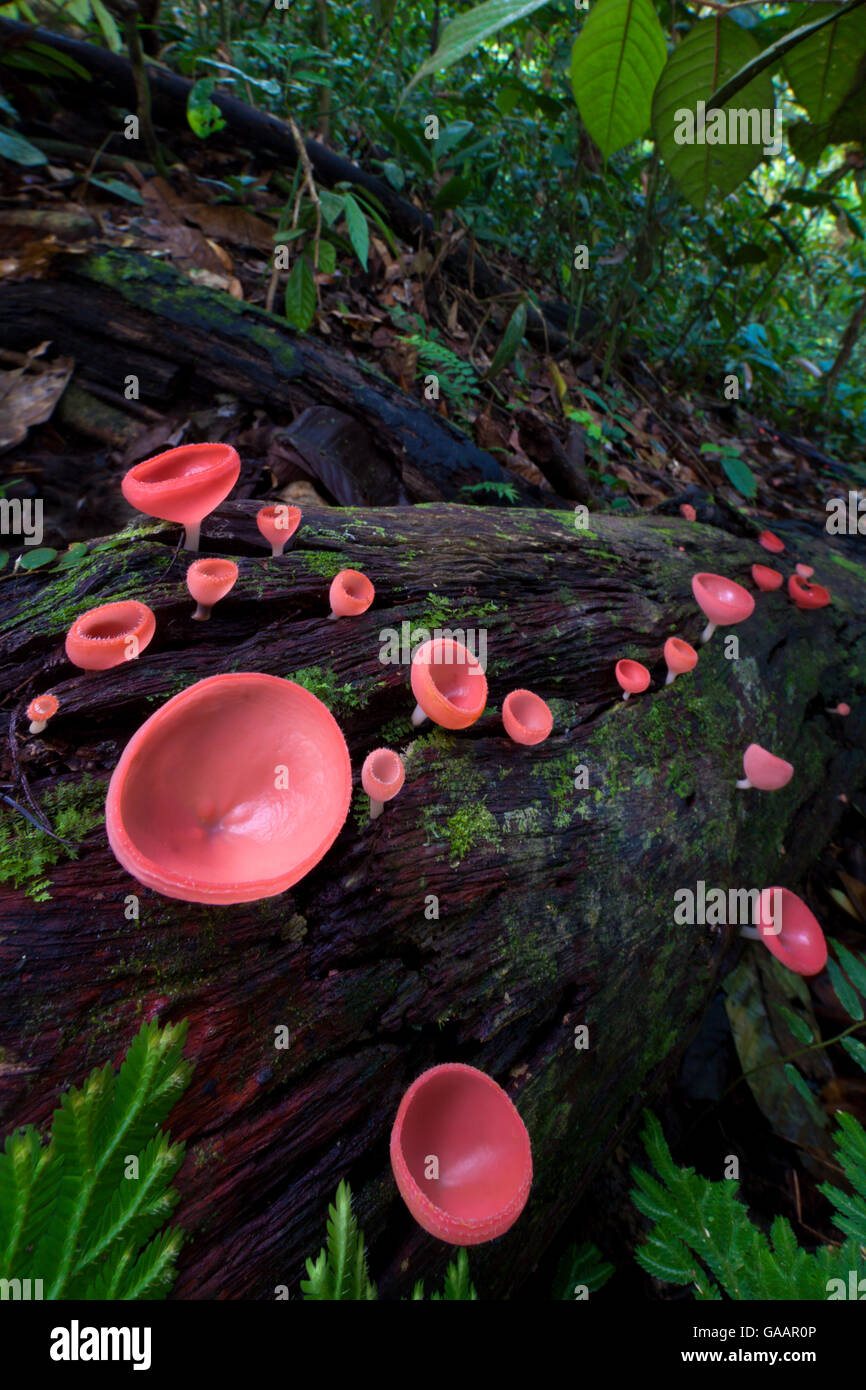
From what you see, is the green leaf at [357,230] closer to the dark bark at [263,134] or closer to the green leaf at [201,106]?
the green leaf at [201,106]

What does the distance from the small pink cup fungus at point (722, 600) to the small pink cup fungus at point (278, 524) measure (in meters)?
1.91

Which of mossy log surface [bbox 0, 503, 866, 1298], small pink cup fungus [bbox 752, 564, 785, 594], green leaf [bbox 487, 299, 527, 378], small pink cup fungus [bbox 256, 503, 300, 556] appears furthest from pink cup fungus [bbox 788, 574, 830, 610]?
small pink cup fungus [bbox 256, 503, 300, 556]

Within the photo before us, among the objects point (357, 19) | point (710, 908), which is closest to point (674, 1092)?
point (710, 908)

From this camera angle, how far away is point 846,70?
208cm

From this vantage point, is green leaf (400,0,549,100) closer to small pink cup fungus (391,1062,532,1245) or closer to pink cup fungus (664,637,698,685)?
pink cup fungus (664,637,698,685)

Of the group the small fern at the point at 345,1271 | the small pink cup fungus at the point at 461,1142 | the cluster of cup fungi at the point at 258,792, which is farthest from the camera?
the small pink cup fungus at the point at 461,1142

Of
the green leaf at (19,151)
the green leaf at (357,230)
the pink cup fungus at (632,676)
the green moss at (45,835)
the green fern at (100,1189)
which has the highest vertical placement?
the green leaf at (19,151)

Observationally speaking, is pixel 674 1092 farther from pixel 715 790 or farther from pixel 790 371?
pixel 790 371

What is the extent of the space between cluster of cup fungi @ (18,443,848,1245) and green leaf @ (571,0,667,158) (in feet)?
5.22

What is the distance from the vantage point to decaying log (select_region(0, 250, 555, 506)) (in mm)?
3773

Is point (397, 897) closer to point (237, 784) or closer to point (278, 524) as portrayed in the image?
point (237, 784)

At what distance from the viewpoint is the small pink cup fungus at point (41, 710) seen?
68.8 inches

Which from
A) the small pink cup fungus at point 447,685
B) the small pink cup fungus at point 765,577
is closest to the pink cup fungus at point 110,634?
the small pink cup fungus at point 447,685
